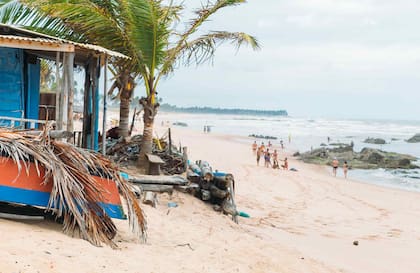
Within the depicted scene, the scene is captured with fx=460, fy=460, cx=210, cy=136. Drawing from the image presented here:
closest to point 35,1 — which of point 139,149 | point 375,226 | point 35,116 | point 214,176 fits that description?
point 35,116

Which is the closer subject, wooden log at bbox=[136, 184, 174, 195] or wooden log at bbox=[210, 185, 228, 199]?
wooden log at bbox=[136, 184, 174, 195]

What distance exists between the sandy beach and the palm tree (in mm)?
2903

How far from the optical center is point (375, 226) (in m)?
11.8

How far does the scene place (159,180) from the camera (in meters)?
9.76

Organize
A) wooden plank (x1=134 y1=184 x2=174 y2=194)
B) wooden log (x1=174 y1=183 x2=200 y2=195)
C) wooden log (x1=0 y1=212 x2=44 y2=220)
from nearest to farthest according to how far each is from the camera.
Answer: wooden log (x1=0 y1=212 x2=44 y2=220) < wooden plank (x1=134 y1=184 x2=174 y2=194) < wooden log (x1=174 y1=183 x2=200 y2=195)

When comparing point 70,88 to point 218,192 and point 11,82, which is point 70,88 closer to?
point 11,82

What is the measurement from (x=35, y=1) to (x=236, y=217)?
21.6 ft

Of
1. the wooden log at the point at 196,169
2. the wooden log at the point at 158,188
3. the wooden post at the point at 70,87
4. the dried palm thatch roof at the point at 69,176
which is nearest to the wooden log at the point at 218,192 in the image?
the wooden log at the point at 196,169

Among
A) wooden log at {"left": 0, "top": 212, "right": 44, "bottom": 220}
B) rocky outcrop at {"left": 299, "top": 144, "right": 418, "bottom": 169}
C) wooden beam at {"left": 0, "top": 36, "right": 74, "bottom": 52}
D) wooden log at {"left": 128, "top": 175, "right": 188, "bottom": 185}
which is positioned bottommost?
rocky outcrop at {"left": 299, "top": 144, "right": 418, "bottom": 169}

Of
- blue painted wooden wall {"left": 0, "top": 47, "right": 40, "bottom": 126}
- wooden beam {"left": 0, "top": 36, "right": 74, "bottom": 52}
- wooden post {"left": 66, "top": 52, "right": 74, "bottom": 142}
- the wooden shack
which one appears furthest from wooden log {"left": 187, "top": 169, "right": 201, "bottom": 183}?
wooden beam {"left": 0, "top": 36, "right": 74, "bottom": 52}

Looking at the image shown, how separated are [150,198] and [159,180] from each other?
0.99 m

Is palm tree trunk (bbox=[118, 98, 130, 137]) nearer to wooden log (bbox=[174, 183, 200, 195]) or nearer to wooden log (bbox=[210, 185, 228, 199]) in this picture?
wooden log (bbox=[174, 183, 200, 195])

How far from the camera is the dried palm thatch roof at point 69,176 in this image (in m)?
5.27

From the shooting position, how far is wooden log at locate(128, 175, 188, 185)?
31.1 ft
